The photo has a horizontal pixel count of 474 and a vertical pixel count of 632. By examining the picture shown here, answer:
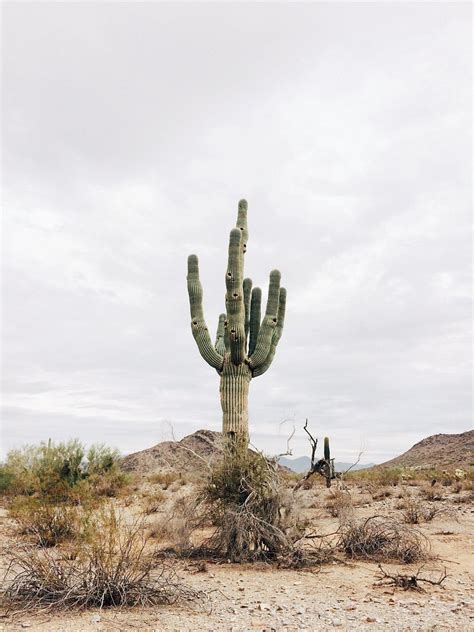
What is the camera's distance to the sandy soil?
568 cm

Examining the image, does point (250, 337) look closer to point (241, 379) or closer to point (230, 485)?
point (241, 379)

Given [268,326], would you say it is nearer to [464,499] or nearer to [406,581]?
[464,499]

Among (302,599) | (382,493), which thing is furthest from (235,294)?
(302,599)

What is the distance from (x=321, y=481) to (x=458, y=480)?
468 centimetres

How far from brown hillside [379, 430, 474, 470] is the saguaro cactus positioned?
2703 cm

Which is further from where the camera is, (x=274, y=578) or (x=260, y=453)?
(x=260, y=453)

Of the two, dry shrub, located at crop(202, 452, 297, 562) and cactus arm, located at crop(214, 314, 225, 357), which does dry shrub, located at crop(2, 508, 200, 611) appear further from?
cactus arm, located at crop(214, 314, 225, 357)

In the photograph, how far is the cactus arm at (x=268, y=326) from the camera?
54.4 ft

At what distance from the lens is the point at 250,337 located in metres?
18.0

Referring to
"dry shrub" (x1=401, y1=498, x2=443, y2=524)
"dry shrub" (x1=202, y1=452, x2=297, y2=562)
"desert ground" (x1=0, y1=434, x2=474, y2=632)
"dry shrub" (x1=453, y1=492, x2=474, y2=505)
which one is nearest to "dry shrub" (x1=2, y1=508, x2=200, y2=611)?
"desert ground" (x1=0, y1=434, x2=474, y2=632)

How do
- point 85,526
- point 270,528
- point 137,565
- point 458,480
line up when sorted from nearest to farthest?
point 137,565
point 85,526
point 270,528
point 458,480

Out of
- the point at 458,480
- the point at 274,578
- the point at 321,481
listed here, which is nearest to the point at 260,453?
the point at 274,578

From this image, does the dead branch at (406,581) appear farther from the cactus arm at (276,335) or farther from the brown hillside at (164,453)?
the brown hillside at (164,453)

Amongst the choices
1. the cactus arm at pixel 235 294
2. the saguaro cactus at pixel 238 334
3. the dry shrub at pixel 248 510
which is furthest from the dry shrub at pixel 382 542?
the cactus arm at pixel 235 294
